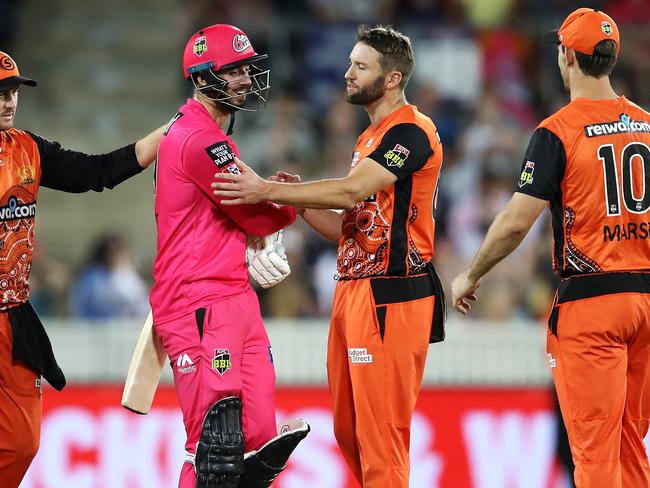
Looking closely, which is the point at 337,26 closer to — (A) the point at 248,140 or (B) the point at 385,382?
(A) the point at 248,140

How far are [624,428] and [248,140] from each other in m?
7.63

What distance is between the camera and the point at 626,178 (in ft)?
17.9

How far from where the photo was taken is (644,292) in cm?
550

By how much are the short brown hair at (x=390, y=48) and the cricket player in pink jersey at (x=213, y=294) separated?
2.00 ft

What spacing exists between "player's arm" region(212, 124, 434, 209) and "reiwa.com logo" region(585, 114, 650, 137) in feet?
2.65

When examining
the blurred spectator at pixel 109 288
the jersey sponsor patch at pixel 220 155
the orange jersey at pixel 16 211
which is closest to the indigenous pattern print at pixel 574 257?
the jersey sponsor patch at pixel 220 155

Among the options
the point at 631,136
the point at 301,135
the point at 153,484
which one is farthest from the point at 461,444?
the point at 301,135

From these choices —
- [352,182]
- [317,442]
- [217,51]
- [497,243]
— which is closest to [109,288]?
[317,442]

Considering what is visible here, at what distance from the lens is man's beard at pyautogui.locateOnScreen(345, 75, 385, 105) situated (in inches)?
233

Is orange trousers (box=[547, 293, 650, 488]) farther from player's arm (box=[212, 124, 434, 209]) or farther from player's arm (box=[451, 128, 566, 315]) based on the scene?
player's arm (box=[212, 124, 434, 209])

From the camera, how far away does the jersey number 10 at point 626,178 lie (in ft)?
17.9

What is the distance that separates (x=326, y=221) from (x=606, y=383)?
5.44ft

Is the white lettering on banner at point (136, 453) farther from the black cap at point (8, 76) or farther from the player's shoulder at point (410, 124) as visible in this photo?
the player's shoulder at point (410, 124)

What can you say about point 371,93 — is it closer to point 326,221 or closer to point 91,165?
point 326,221
